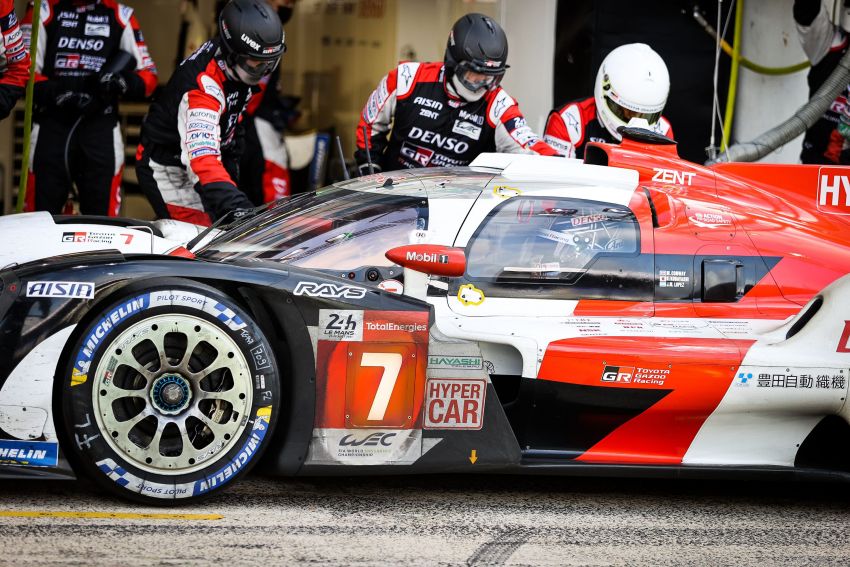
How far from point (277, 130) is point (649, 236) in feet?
15.5

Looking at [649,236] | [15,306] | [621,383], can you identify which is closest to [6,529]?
[15,306]

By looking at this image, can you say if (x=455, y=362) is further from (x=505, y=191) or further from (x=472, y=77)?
(x=472, y=77)

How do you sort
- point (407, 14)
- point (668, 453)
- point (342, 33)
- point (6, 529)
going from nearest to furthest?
point (6, 529)
point (668, 453)
point (407, 14)
point (342, 33)

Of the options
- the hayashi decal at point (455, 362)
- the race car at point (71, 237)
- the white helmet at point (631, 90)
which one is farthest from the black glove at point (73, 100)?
the hayashi decal at point (455, 362)

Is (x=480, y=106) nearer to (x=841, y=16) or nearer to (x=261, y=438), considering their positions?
(x=841, y=16)

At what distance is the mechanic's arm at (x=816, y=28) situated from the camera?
28.4ft

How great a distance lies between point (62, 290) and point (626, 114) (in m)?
4.23

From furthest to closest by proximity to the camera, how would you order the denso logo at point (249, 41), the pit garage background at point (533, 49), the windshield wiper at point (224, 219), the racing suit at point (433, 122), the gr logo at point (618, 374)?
the pit garage background at point (533, 49) < the racing suit at point (433, 122) < the denso logo at point (249, 41) < the windshield wiper at point (224, 219) < the gr logo at point (618, 374)

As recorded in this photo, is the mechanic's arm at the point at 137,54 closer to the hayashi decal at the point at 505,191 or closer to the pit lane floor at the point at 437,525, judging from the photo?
the hayashi decal at the point at 505,191

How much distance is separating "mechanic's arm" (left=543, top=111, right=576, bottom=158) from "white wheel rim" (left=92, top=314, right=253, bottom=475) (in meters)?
3.81

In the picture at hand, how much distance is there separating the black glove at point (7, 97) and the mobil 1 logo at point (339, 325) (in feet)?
12.8

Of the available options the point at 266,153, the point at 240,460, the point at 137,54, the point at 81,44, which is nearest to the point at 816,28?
the point at 266,153

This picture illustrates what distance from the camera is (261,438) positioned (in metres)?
4.36

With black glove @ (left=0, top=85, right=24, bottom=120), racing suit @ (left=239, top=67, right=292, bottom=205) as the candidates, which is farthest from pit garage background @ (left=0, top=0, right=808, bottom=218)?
black glove @ (left=0, top=85, right=24, bottom=120)
